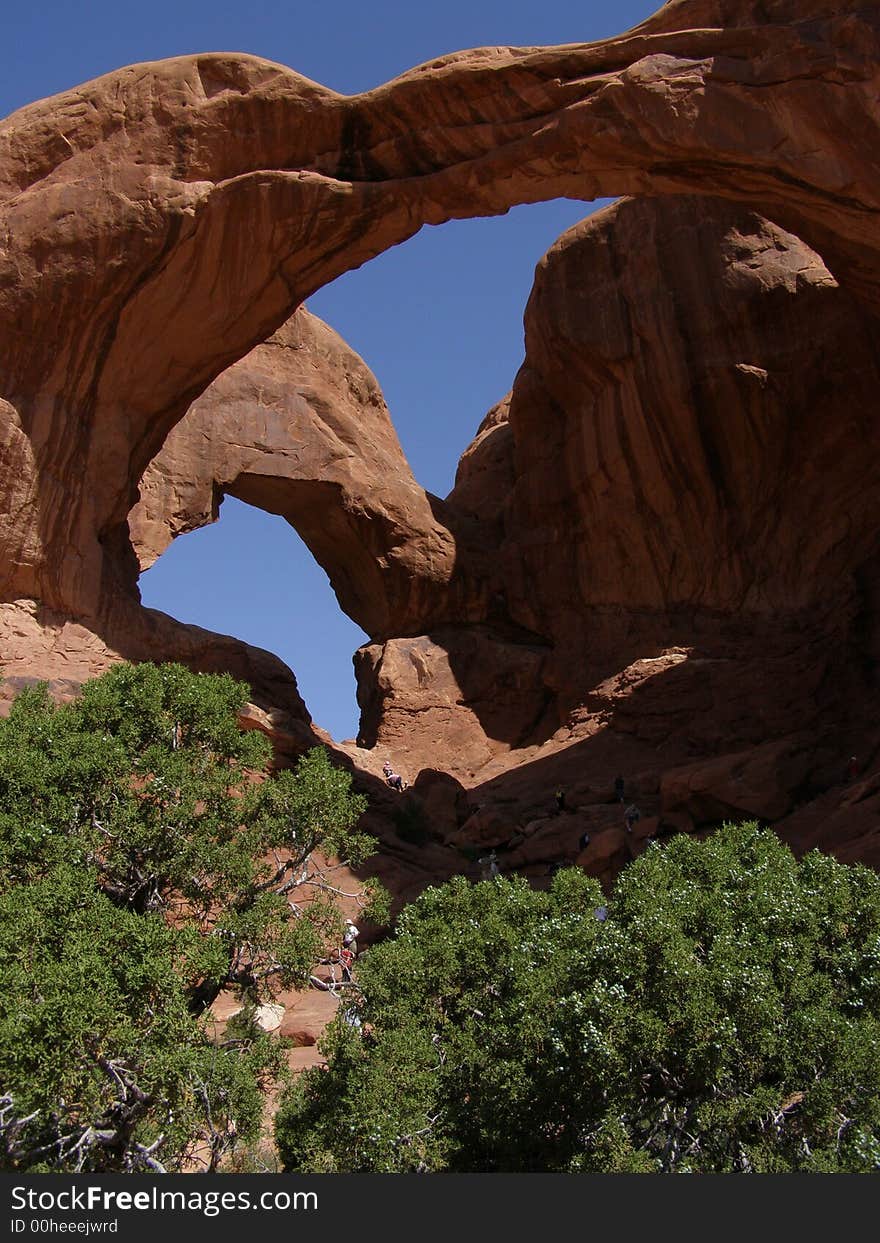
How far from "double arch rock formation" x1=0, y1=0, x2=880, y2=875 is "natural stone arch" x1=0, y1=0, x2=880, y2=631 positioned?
2.2 inches

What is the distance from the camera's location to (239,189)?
23.3m

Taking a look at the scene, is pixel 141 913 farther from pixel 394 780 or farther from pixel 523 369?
pixel 523 369

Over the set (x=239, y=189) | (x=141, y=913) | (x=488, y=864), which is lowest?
(x=141, y=913)

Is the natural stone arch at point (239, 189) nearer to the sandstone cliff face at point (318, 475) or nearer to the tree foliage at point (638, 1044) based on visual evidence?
the sandstone cliff face at point (318, 475)

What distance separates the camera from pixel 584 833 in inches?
1067

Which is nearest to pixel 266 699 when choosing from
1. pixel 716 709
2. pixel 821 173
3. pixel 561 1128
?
pixel 716 709

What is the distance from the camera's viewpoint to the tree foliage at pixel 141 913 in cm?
1105

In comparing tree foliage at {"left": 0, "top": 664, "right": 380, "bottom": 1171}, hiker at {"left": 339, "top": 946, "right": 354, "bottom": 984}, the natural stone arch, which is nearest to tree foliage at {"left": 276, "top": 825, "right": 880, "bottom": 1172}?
tree foliage at {"left": 0, "top": 664, "right": 380, "bottom": 1171}

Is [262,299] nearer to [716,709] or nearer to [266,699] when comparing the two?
[266,699]

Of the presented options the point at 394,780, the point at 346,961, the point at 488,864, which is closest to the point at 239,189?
the point at 346,961

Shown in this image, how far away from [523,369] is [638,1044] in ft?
93.8

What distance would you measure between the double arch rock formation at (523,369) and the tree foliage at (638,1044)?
12.5 metres

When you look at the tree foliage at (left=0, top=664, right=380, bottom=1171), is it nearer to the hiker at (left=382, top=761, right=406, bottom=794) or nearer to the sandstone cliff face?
the hiker at (left=382, top=761, right=406, bottom=794)

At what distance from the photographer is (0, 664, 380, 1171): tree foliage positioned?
11.1 meters
